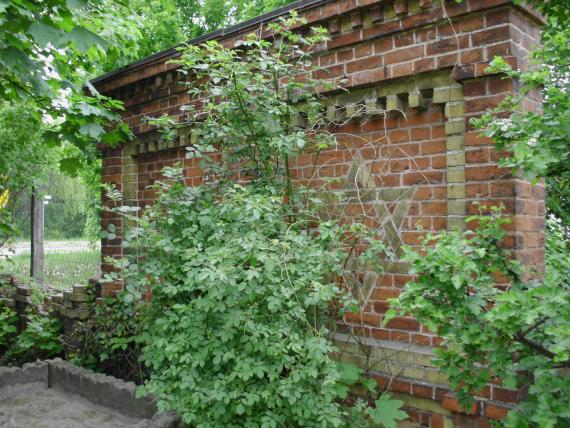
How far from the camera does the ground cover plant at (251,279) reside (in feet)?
9.75

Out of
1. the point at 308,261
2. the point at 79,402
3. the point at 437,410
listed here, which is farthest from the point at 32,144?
the point at 437,410

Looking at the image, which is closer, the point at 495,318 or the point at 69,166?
the point at 495,318

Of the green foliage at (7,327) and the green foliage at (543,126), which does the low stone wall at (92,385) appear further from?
the green foliage at (543,126)

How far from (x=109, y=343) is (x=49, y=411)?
28.3 inches

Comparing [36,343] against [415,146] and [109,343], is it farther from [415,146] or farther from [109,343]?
[415,146]

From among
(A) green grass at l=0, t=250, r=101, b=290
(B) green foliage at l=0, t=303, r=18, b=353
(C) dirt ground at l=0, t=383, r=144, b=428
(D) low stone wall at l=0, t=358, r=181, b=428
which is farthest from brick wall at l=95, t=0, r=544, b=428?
(A) green grass at l=0, t=250, r=101, b=290

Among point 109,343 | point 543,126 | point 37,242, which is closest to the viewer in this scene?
point 543,126

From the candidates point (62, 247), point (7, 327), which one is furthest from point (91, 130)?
point (62, 247)

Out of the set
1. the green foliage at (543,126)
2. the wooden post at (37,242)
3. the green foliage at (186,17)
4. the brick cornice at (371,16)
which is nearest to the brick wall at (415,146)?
the brick cornice at (371,16)

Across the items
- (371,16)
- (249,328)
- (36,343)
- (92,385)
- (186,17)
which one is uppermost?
(186,17)

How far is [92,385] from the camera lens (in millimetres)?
4680

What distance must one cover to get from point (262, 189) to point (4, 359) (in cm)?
429

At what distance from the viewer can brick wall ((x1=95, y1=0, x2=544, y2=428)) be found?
10.0ft

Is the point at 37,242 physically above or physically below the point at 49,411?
above
